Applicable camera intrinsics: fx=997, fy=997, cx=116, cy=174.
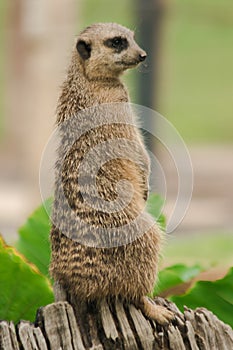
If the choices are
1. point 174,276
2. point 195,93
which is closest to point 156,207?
point 174,276

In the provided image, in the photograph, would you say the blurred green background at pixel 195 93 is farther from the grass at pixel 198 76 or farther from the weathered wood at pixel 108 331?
the weathered wood at pixel 108 331

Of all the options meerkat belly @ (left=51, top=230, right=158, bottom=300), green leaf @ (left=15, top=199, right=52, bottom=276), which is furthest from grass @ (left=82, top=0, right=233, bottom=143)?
meerkat belly @ (left=51, top=230, right=158, bottom=300)

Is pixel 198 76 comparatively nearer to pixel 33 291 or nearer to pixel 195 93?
pixel 195 93

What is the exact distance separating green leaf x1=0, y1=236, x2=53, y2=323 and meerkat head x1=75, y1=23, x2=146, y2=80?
705 mm

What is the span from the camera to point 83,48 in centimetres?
363

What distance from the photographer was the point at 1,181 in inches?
593

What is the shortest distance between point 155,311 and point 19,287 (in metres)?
0.53

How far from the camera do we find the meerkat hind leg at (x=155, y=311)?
10.5 ft

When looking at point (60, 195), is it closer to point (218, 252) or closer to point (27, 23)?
point (218, 252)

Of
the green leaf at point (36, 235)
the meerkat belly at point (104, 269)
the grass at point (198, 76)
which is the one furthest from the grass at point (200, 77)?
the meerkat belly at point (104, 269)

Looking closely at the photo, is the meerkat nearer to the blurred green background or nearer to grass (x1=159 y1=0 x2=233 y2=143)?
the blurred green background

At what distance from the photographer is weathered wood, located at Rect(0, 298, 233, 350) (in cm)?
304

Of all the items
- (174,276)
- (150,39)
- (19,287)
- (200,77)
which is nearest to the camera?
(19,287)

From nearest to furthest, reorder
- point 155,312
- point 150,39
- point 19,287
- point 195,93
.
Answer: point 155,312 < point 19,287 < point 150,39 < point 195,93
